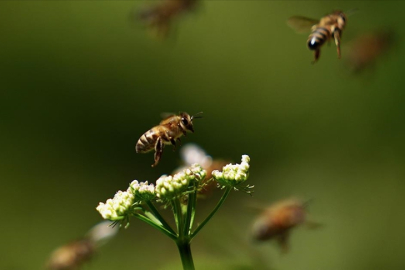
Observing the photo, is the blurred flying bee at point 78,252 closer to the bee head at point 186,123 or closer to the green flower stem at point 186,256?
the bee head at point 186,123

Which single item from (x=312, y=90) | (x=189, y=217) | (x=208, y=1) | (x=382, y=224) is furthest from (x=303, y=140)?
(x=189, y=217)

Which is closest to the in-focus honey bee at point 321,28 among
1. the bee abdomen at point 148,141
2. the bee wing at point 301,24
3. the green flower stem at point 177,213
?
the bee wing at point 301,24

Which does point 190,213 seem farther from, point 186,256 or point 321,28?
point 321,28

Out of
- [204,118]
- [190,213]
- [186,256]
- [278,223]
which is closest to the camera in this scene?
[186,256]

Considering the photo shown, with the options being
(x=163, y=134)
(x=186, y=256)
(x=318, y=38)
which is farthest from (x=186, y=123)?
(x=186, y=256)

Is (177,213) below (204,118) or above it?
below

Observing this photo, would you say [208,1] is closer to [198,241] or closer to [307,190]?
[307,190]

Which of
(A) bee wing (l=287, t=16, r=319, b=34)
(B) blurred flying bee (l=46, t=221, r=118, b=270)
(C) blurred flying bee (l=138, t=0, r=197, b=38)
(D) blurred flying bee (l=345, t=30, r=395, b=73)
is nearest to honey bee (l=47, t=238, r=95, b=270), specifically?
(B) blurred flying bee (l=46, t=221, r=118, b=270)
